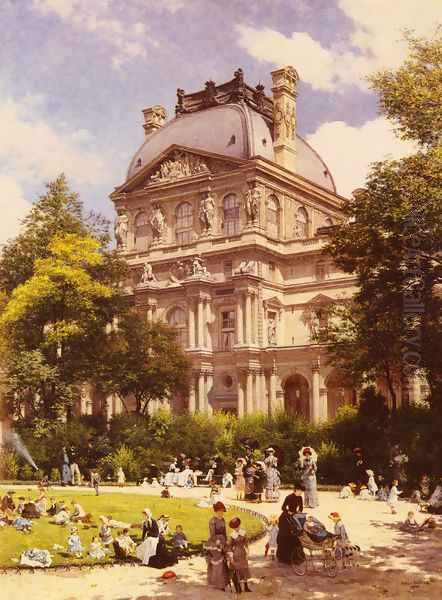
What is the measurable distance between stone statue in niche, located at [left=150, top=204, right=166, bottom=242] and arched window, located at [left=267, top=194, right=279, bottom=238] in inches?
351

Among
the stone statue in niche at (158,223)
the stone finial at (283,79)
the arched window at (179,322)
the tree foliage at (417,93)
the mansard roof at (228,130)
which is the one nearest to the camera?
the tree foliage at (417,93)

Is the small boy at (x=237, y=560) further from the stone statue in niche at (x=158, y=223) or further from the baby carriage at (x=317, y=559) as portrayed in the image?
the stone statue in niche at (x=158, y=223)

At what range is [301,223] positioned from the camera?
6322cm

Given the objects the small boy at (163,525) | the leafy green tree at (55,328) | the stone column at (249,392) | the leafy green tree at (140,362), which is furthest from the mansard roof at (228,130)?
the small boy at (163,525)

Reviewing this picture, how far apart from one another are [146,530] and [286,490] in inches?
628

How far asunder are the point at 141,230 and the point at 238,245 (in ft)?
35.7

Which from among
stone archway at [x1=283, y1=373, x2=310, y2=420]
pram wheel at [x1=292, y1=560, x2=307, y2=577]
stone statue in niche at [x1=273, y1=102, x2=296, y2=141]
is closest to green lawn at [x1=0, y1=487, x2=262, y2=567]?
pram wheel at [x1=292, y1=560, x2=307, y2=577]

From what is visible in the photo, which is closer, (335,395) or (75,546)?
(75,546)

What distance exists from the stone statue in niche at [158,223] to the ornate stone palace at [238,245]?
0.29 ft

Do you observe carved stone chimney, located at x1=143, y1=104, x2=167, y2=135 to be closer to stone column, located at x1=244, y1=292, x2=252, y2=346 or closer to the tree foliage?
stone column, located at x1=244, y1=292, x2=252, y2=346

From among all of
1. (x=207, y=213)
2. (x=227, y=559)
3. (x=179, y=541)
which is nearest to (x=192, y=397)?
(x=207, y=213)

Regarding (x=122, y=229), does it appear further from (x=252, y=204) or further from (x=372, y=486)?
(x=372, y=486)

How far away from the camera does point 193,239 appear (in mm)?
62250

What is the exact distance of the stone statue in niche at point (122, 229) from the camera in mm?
65062
